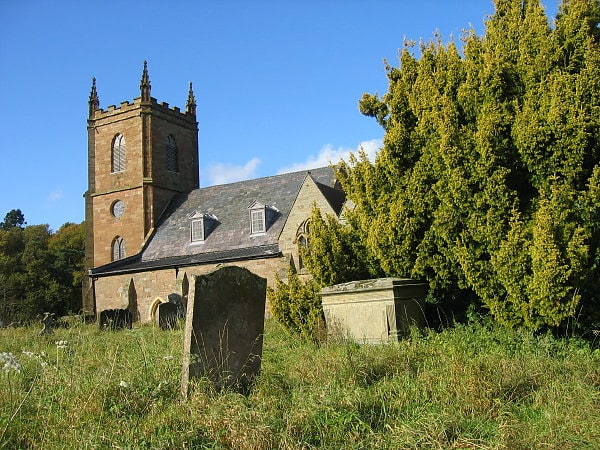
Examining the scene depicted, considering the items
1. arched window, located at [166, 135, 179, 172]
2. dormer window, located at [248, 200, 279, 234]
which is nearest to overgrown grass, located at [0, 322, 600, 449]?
dormer window, located at [248, 200, 279, 234]

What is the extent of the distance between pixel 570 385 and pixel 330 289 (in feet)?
15.3

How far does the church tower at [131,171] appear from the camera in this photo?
3147 centimetres

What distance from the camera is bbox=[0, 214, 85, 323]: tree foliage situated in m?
42.8

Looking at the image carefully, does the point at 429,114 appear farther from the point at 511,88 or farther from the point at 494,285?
the point at 494,285

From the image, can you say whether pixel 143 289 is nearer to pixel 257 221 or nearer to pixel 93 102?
pixel 257 221

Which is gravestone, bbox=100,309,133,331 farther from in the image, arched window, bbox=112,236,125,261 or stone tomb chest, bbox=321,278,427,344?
arched window, bbox=112,236,125,261

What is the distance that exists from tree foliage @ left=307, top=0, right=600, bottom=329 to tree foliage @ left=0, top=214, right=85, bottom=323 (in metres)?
33.5

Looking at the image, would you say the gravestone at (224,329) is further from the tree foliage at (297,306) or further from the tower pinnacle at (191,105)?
the tower pinnacle at (191,105)

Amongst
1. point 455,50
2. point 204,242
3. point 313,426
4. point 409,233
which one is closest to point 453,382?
point 313,426

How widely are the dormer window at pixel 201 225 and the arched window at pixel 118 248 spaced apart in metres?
6.05

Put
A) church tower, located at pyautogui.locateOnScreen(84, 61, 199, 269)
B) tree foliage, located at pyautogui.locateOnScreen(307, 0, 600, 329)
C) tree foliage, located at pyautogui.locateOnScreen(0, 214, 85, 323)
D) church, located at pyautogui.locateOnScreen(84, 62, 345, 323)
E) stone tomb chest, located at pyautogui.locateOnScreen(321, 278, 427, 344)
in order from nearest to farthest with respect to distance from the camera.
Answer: tree foliage, located at pyautogui.locateOnScreen(307, 0, 600, 329)
stone tomb chest, located at pyautogui.locateOnScreen(321, 278, 427, 344)
church, located at pyautogui.locateOnScreen(84, 62, 345, 323)
church tower, located at pyautogui.locateOnScreen(84, 61, 199, 269)
tree foliage, located at pyautogui.locateOnScreen(0, 214, 85, 323)

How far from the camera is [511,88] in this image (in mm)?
8883

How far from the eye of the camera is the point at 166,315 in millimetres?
17719

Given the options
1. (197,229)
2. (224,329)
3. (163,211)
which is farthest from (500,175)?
(163,211)
